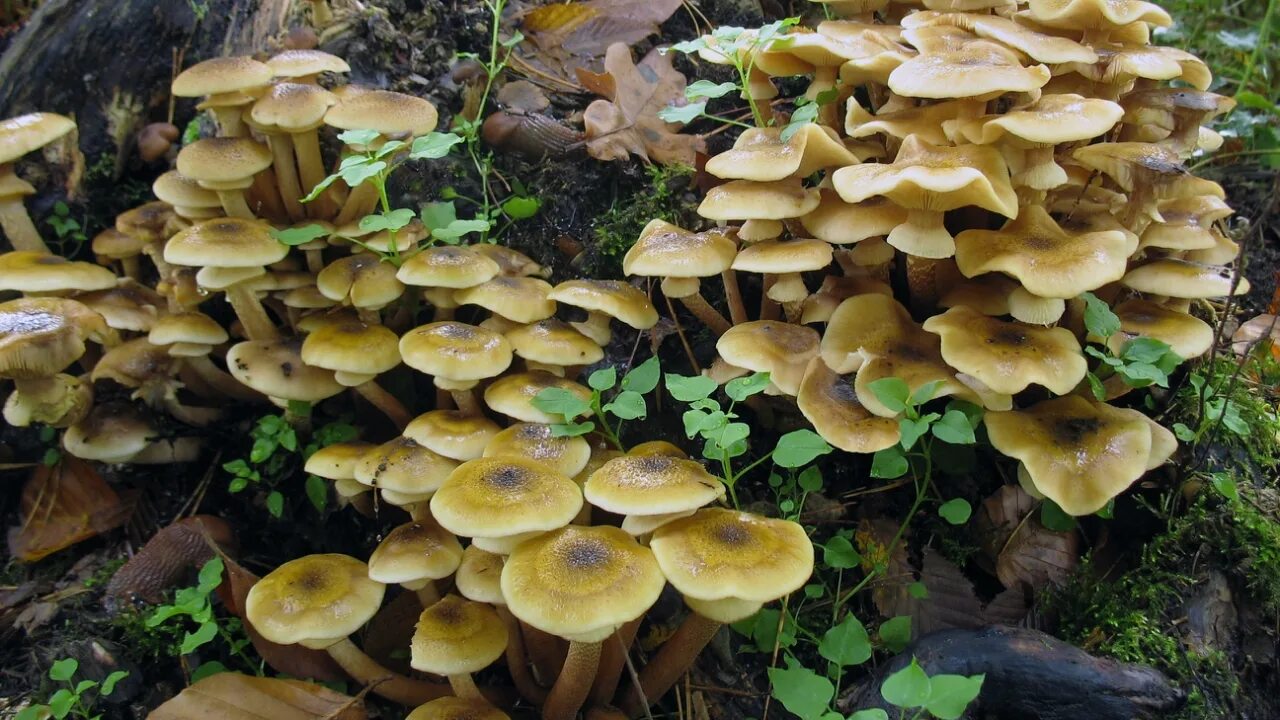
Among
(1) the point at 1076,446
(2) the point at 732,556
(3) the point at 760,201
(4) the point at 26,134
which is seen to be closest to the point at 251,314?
(4) the point at 26,134

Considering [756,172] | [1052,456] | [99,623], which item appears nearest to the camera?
[1052,456]

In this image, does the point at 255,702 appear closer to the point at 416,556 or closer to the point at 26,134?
the point at 416,556

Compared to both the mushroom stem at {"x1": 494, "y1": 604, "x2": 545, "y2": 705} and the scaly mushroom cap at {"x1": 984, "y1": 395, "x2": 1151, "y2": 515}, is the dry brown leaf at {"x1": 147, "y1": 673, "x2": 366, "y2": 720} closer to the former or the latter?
the mushroom stem at {"x1": 494, "y1": 604, "x2": 545, "y2": 705}

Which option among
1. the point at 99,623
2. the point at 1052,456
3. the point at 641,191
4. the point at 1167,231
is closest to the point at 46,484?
the point at 99,623

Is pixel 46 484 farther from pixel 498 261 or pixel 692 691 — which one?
pixel 692 691

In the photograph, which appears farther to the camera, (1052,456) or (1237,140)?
(1237,140)
